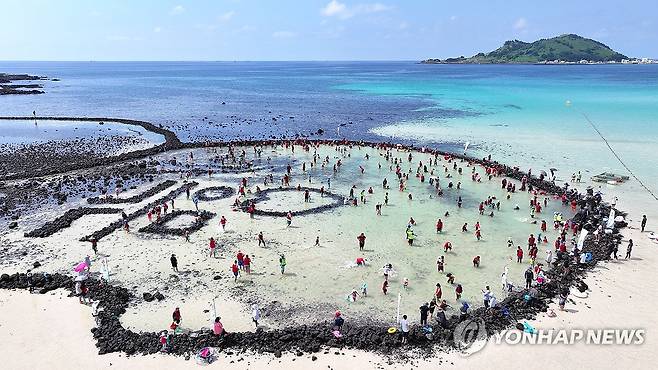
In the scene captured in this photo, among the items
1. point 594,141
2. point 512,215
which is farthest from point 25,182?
point 594,141

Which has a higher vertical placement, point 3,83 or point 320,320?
point 3,83

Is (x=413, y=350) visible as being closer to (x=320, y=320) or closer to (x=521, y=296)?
(x=320, y=320)

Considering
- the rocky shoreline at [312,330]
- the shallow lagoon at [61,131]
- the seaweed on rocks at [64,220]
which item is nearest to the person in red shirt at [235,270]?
the rocky shoreline at [312,330]

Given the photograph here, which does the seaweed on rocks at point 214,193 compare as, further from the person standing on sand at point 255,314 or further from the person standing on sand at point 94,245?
the person standing on sand at point 255,314

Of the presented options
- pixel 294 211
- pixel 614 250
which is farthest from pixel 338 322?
pixel 614 250

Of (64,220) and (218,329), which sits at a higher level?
(64,220)

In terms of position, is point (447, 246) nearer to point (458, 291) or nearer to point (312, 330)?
point (458, 291)
